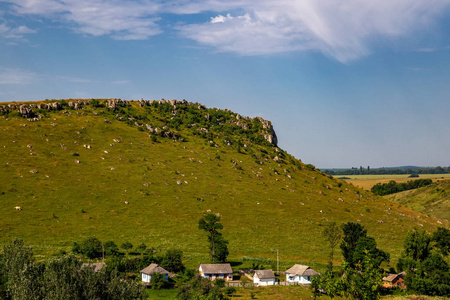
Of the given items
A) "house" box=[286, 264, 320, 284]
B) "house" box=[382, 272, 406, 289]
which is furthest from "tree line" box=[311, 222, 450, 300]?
"house" box=[286, 264, 320, 284]

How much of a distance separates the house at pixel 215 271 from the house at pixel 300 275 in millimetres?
13577

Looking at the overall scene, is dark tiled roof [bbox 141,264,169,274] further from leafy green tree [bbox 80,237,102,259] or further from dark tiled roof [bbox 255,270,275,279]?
dark tiled roof [bbox 255,270,275,279]

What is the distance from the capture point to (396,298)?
224 ft

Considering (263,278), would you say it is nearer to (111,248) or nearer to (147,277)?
(147,277)

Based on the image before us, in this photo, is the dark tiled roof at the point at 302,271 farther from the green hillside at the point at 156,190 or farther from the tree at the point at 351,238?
the green hillside at the point at 156,190

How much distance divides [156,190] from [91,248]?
43618 millimetres

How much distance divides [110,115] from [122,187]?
60.2 metres

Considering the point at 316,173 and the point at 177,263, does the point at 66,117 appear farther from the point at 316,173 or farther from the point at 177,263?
the point at 316,173

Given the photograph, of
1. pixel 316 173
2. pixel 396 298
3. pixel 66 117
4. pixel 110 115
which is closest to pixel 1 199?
pixel 66 117

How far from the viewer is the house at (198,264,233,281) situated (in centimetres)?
7962

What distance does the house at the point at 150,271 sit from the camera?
7456cm

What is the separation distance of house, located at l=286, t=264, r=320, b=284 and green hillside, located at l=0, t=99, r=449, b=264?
16444 mm

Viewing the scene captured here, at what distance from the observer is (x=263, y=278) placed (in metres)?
78.5

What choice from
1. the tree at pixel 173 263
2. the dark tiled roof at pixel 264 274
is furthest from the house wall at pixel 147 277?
the dark tiled roof at pixel 264 274
